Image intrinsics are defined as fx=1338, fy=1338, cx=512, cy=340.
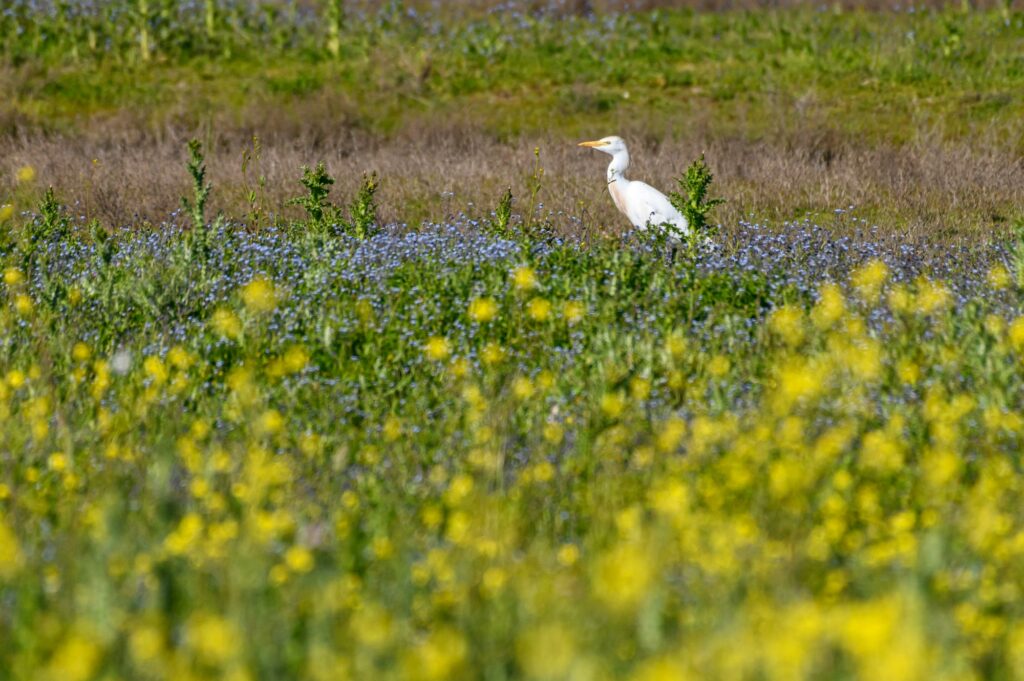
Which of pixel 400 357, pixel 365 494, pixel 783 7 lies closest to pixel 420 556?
pixel 365 494

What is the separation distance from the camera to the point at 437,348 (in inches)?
227

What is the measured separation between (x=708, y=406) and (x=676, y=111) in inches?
403

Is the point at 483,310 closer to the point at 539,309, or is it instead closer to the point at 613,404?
the point at 539,309

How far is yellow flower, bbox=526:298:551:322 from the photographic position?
6066mm

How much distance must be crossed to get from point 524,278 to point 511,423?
121 cm

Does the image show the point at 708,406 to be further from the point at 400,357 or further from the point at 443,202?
the point at 443,202

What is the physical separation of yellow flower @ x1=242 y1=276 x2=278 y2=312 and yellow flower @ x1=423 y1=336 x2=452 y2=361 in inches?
32.4

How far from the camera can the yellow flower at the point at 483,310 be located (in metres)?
5.99

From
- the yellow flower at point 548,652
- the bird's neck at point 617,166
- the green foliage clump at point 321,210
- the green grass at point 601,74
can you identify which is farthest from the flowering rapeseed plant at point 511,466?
the green grass at point 601,74

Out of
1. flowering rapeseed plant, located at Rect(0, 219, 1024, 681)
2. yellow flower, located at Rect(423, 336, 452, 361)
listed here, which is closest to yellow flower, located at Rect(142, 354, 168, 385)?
flowering rapeseed plant, located at Rect(0, 219, 1024, 681)

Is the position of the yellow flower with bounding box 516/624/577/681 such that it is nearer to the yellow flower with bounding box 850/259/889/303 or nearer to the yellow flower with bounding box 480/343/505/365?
the yellow flower with bounding box 480/343/505/365

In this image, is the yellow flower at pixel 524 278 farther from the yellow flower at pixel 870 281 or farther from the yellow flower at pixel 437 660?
the yellow flower at pixel 437 660

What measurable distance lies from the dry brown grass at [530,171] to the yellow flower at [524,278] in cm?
262

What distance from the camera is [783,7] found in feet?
68.4
